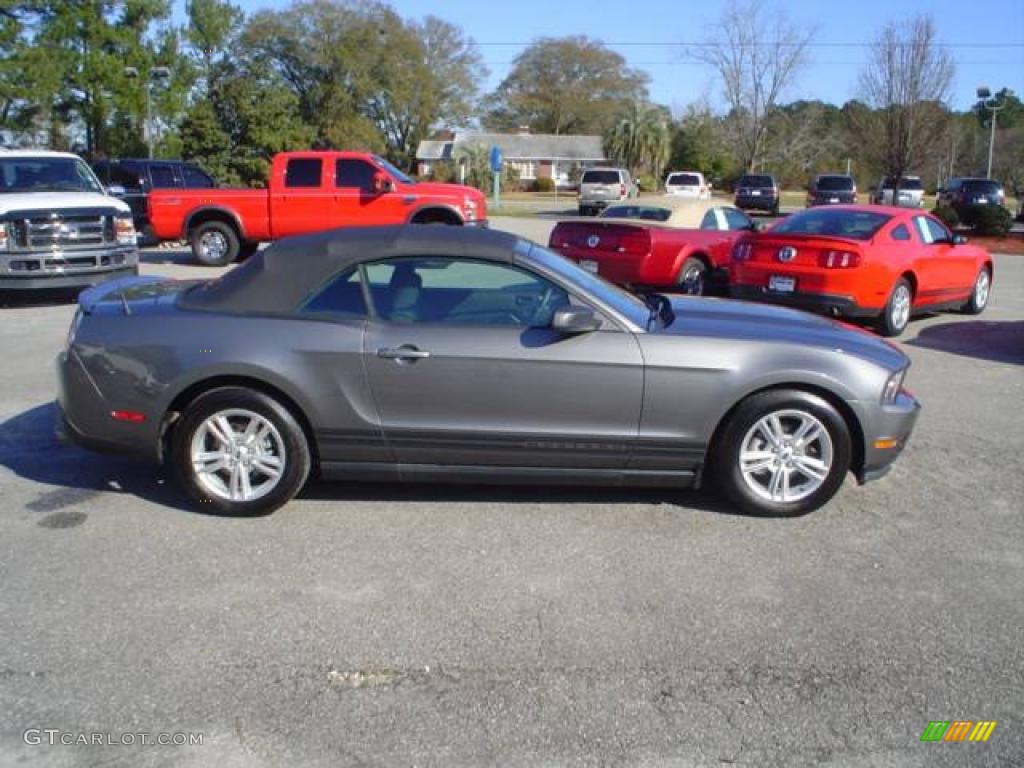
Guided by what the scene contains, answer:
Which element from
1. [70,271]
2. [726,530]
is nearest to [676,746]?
[726,530]

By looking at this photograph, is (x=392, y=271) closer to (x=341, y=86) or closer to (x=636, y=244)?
(x=636, y=244)

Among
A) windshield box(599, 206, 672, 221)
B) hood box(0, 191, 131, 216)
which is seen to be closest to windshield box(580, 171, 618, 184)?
windshield box(599, 206, 672, 221)

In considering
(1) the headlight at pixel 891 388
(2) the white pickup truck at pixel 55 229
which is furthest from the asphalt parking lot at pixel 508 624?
(2) the white pickup truck at pixel 55 229

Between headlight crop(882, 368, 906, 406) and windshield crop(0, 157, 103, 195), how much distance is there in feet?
37.7

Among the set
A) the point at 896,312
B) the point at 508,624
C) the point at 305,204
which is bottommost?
the point at 508,624

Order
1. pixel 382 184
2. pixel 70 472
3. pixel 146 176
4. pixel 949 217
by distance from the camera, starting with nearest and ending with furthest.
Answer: pixel 70 472 → pixel 382 184 → pixel 146 176 → pixel 949 217

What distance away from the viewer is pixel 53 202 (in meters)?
11.7

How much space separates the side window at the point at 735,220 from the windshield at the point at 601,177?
25.4 meters

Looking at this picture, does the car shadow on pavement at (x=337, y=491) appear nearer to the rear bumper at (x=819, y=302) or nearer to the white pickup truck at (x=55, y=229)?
the rear bumper at (x=819, y=302)

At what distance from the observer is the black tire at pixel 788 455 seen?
4.79 meters

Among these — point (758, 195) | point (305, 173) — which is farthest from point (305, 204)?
point (758, 195)

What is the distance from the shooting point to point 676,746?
299cm

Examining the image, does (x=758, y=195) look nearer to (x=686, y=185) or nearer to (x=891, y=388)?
(x=686, y=185)

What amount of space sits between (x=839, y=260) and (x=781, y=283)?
0.63m
